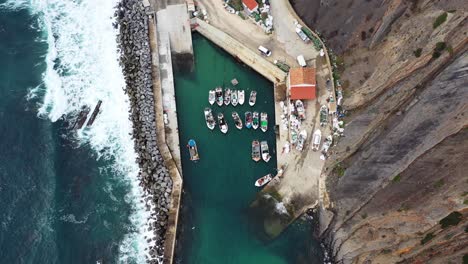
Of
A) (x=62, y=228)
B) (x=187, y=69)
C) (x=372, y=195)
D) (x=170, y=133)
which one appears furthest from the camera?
(x=187, y=69)

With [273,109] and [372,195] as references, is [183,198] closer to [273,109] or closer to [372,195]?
[273,109]

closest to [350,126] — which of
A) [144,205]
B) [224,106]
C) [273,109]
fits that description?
[273,109]

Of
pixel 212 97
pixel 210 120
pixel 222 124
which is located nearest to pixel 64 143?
pixel 210 120

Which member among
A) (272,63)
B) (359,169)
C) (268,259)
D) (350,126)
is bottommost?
(268,259)

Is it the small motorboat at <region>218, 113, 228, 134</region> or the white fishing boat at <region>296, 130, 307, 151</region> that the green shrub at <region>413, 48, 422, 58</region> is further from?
the small motorboat at <region>218, 113, 228, 134</region>

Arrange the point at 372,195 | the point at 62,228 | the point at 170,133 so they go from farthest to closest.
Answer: the point at 170,133 → the point at 62,228 → the point at 372,195

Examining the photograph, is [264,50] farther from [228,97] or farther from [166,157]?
[166,157]
